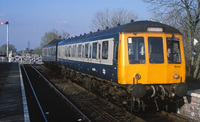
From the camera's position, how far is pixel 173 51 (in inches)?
327

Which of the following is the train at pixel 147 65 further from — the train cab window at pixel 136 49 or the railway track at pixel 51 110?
the railway track at pixel 51 110

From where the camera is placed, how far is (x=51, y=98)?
38.9ft

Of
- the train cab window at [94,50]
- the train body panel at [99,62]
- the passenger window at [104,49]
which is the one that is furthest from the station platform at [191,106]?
the train cab window at [94,50]

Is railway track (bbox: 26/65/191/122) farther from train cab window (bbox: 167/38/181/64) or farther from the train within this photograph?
train cab window (bbox: 167/38/181/64)

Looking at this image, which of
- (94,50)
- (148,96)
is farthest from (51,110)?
(148,96)

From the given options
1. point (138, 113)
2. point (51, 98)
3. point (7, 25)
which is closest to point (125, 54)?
point (138, 113)

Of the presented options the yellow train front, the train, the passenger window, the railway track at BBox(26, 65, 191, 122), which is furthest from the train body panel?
the railway track at BBox(26, 65, 191, 122)

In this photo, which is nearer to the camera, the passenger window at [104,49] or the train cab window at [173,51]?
the train cab window at [173,51]

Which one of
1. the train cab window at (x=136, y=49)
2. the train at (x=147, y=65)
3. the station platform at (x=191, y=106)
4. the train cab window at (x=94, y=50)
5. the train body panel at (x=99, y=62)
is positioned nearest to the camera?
the station platform at (x=191, y=106)

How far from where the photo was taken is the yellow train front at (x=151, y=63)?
311 inches

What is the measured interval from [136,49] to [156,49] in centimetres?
66

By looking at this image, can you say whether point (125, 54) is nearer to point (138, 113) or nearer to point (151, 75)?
point (151, 75)

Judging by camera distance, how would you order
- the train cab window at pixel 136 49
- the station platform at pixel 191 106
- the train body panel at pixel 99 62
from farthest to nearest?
the train body panel at pixel 99 62 → the train cab window at pixel 136 49 → the station platform at pixel 191 106

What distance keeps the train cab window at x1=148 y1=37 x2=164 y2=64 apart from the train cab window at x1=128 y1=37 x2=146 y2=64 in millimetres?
261
